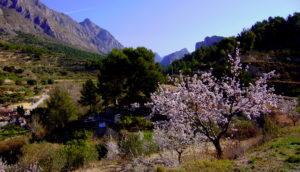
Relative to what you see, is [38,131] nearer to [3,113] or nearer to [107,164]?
[107,164]

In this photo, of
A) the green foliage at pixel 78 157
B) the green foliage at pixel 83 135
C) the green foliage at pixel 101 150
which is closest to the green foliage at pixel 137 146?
the green foliage at pixel 101 150

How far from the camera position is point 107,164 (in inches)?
363

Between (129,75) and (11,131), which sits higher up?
(129,75)

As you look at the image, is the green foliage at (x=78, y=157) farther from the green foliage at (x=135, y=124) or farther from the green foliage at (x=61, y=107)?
the green foliage at (x=61, y=107)

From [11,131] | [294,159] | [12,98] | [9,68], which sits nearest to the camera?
[294,159]

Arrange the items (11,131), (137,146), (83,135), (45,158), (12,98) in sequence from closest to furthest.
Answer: (45,158) < (137,146) < (83,135) < (11,131) < (12,98)

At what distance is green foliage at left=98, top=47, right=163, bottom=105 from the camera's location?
20062 mm

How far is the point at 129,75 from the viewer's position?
69.7 feet

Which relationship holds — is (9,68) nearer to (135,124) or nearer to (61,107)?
(61,107)

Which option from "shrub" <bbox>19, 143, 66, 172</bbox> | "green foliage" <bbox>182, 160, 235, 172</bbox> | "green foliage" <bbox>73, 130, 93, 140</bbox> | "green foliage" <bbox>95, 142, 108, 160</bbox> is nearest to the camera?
"green foliage" <bbox>182, 160, 235, 172</bbox>

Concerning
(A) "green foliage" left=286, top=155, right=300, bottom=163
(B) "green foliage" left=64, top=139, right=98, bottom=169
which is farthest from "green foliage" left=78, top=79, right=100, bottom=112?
(A) "green foliage" left=286, top=155, right=300, bottom=163

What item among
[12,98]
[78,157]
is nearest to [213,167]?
[78,157]

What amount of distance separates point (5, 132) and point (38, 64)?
47256 mm

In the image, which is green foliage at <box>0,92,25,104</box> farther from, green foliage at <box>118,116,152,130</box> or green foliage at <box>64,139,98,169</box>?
green foliage at <box>64,139,98,169</box>
